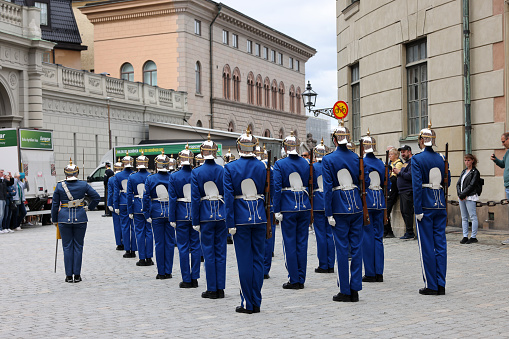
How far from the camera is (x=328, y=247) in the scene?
41.3ft

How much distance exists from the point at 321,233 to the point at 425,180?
276 cm

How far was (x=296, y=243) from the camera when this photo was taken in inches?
445

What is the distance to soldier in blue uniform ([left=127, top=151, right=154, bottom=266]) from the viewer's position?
47.1 ft

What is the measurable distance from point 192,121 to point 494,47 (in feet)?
116

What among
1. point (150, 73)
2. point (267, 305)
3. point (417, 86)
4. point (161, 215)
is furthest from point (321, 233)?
point (150, 73)

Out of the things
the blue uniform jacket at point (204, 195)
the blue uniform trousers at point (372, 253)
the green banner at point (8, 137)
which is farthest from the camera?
the green banner at point (8, 137)

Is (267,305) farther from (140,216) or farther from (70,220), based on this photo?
(140,216)

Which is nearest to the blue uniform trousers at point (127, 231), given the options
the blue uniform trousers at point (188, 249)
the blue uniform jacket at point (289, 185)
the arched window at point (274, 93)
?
the blue uniform trousers at point (188, 249)

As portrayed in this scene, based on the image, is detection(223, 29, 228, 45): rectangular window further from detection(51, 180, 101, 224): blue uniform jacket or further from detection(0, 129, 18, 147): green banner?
detection(51, 180, 101, 224): blue uniform jacket

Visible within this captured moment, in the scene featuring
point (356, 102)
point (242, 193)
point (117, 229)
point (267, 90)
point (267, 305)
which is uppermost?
point (267, 90)

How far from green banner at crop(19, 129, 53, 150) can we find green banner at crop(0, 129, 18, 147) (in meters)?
0.19

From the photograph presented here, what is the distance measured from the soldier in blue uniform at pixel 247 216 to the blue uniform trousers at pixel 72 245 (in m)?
3.93

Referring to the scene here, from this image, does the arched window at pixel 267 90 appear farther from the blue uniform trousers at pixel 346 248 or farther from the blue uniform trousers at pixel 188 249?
the blue uniform trousers at pixel 346 248

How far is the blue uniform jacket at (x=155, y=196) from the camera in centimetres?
1292
